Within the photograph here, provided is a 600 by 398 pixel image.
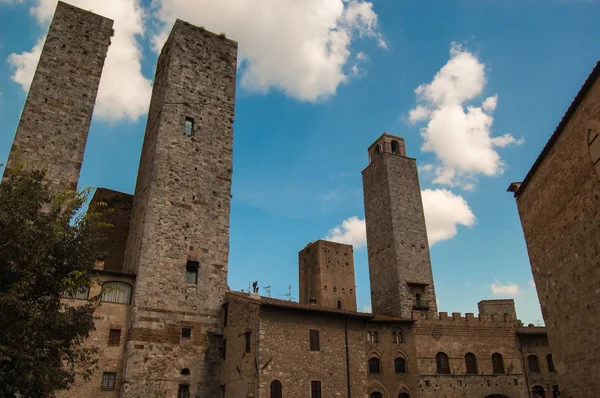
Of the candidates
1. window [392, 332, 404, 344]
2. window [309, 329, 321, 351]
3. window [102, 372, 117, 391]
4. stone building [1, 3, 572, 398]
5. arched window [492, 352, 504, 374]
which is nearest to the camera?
window [102, 372, 117, 391]

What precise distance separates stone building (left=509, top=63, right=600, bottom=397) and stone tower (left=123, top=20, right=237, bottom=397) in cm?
1393

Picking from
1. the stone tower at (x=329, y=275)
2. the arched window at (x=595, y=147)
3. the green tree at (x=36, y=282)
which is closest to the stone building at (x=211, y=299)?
the green tree at (x=36, y=282)

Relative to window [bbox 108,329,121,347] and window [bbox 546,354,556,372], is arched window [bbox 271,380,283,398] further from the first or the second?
window [bbox 546,354,556,372]

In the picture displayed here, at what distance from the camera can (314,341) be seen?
20.5 metres

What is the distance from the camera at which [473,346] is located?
28.7m

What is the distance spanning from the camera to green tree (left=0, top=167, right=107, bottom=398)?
37.7ft

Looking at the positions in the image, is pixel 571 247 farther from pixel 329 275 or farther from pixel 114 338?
pixel 329 275

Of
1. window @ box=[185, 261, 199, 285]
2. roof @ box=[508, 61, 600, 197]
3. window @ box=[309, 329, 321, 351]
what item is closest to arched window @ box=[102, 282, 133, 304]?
window @ box=[185, 261, 199, 285]

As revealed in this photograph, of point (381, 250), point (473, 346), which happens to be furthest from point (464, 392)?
point (381, 250)

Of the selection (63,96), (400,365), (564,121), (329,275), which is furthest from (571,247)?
(329,275)

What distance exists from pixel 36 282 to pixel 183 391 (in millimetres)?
9981

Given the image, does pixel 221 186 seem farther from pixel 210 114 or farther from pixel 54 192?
pixel 54 192

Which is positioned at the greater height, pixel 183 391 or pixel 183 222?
pixel 183 222

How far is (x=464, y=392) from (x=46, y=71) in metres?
28.7
